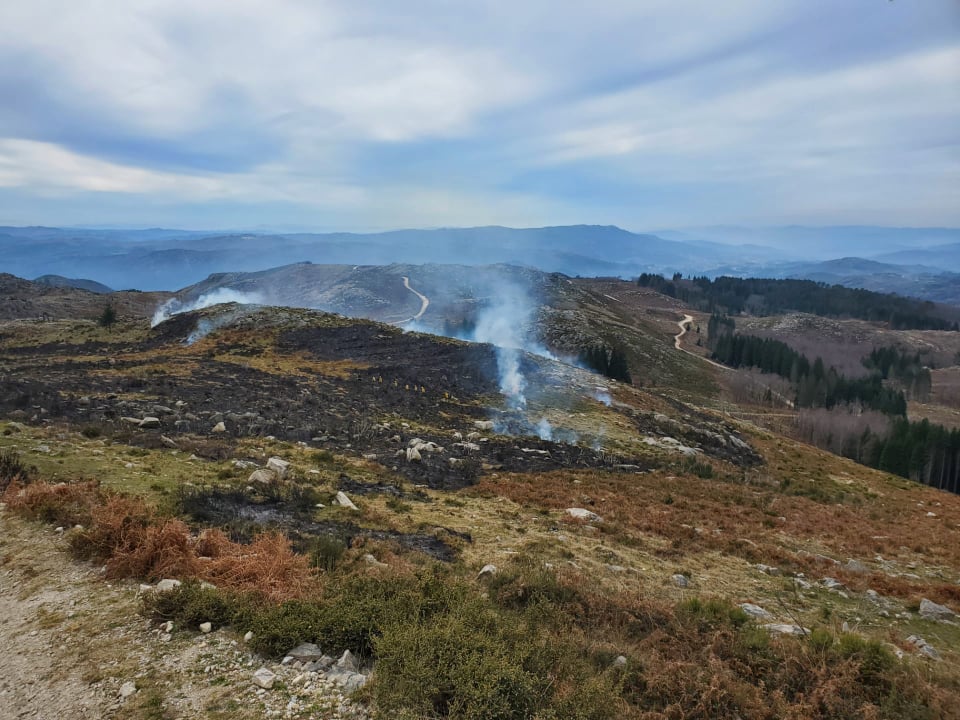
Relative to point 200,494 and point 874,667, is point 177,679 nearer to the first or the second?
point 200,494

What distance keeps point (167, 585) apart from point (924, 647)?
622 inches

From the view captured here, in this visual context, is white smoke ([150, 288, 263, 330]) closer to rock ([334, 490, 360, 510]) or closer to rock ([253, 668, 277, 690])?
rock ([334, 490, 360, 510])

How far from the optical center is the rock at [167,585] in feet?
27.7

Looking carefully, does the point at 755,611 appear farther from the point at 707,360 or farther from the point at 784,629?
the point at 707,360

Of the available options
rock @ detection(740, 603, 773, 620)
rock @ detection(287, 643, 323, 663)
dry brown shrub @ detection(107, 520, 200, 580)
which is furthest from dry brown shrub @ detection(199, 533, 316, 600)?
rock @ detection(740, 603, 773, 620)

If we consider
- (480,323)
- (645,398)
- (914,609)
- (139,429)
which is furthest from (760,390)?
(139,429)

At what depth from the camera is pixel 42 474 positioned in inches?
545

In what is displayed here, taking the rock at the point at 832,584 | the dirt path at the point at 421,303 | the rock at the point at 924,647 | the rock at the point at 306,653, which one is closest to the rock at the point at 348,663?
the rock at the point at 306,653

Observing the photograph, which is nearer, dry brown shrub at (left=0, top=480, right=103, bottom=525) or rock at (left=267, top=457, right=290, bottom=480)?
dry brown shrub at (left=0, top=480, right=103, bottom=525)

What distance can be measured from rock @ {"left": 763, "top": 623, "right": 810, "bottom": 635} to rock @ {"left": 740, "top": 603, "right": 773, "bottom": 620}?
0.63 m

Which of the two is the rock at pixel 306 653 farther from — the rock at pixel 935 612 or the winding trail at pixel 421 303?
the winding trail at pixel 421 303

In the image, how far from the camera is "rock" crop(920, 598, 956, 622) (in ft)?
42.7

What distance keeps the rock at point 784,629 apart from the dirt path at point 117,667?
29.3 ft

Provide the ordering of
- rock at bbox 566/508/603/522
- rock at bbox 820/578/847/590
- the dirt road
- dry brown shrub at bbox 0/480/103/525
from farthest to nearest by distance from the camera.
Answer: the dirt road → rock at bbox 566/508/603/522 → rock at bbox 820/578/847/590 → dry brown shrub at bbox 0/480/103/525
